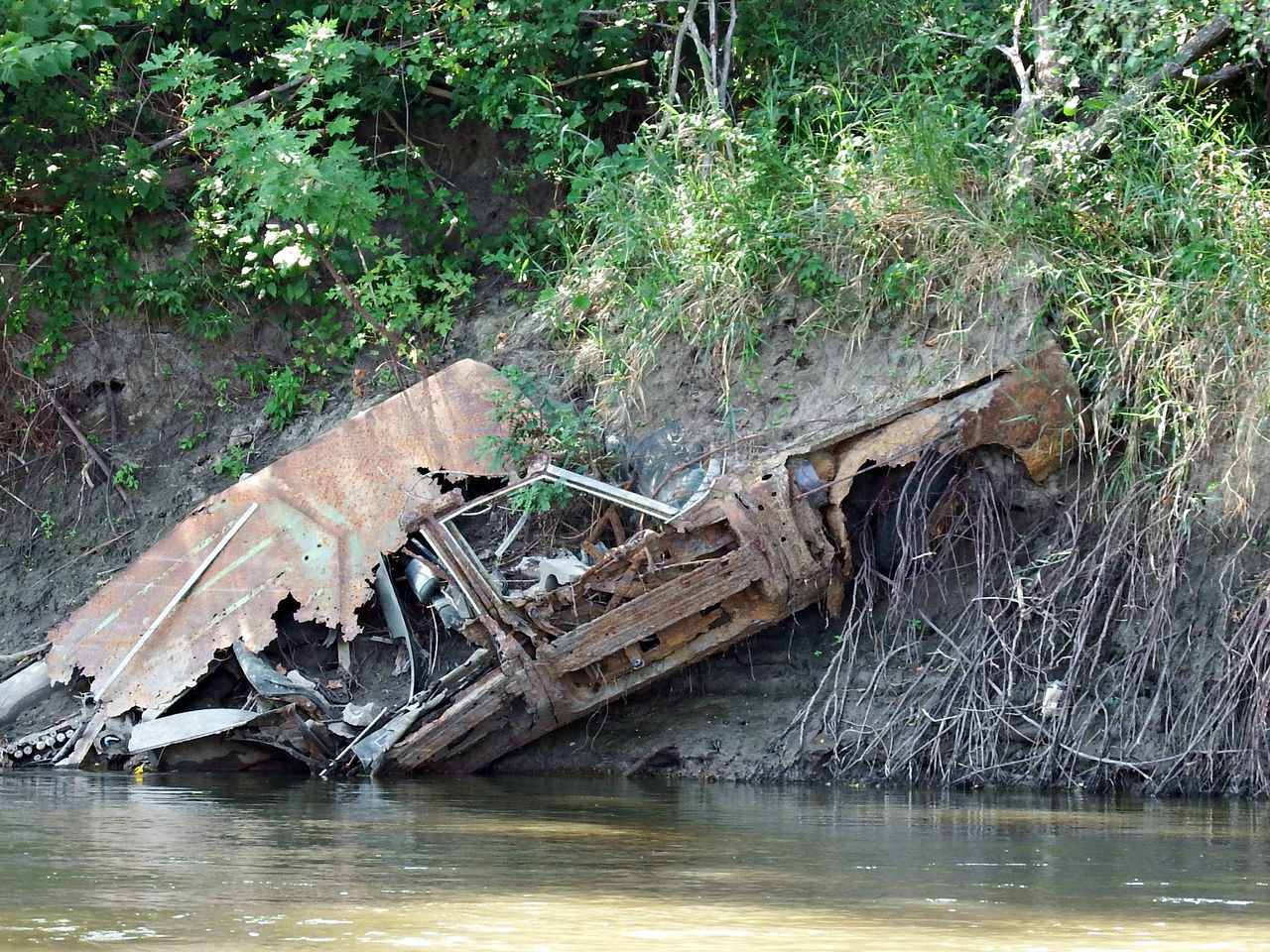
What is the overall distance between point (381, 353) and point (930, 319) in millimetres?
3911

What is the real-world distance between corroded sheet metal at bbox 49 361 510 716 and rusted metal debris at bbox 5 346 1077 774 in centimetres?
1

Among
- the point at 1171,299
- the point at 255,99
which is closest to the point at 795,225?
the point at 1171,299

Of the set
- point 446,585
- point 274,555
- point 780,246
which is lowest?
point 446,585

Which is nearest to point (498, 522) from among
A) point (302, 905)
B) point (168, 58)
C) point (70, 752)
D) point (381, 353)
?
point (381, 353)

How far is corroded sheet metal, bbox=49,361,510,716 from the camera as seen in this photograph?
8102 millimetres

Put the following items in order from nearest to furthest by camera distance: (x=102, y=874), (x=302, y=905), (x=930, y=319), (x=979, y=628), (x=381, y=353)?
(x=302, y=905), (x=102, y=874), (x=979, y=628), (x=930, y=319), (x=381, y=353)

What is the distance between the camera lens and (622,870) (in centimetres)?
460

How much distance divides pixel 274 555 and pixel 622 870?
427 cm

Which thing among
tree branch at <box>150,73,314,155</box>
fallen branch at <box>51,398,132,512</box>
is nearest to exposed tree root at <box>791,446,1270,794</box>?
tree branch at <box>150,73,314,155</box>

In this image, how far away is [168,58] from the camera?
913cm

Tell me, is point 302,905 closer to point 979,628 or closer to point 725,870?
point 725,870

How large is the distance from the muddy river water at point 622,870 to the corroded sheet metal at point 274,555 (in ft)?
4.26

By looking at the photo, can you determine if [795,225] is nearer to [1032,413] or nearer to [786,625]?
[1032,413]

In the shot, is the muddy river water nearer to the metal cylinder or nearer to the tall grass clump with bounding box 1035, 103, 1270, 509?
the metal cylinder
